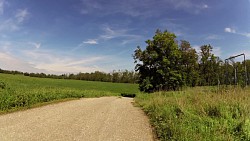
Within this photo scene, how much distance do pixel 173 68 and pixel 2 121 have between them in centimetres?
3446

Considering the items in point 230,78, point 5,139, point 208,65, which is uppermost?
point 208,65

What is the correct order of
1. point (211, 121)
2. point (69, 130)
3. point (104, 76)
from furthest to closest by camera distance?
point (104, 76)
point (69, 130)
point (211, 121)

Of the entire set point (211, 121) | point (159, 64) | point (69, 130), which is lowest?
point (69, 130)

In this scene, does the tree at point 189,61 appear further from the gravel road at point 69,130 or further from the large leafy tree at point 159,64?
the gravel road at point 69,130

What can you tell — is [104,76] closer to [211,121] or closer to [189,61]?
[189,61]

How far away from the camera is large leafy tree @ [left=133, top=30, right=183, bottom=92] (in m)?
38.9

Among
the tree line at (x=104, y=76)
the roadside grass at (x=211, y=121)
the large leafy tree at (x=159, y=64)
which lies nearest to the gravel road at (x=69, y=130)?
the roadside grass at (x=211, y=121)

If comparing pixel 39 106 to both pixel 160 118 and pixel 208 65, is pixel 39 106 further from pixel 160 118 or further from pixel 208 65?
pixel 208 65

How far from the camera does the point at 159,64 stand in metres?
39.4

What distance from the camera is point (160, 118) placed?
908 centimetres

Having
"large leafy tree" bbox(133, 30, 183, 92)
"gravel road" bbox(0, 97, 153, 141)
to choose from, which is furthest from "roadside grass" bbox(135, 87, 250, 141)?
"large leafy tree" bbox(133, 30, 183, 92)

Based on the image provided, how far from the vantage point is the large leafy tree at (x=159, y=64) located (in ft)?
127

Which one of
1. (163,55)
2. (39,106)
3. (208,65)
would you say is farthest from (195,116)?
(208,65)

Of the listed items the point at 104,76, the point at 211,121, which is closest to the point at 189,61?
the point at 211,121
